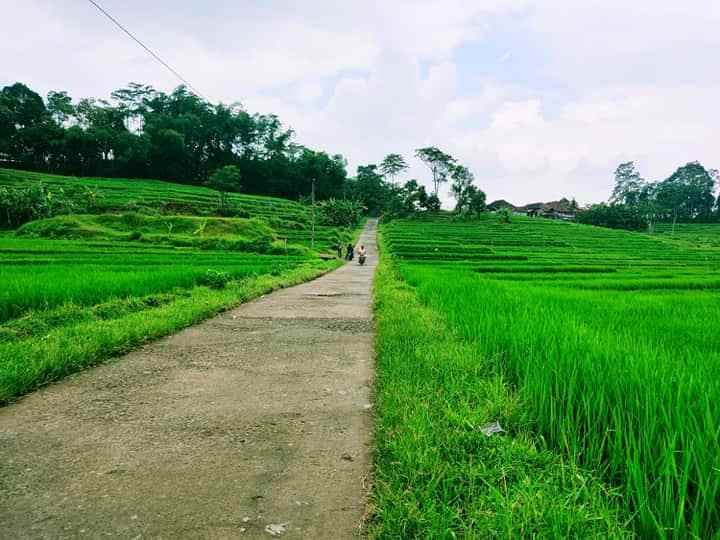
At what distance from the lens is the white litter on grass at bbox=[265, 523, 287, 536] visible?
2.00m

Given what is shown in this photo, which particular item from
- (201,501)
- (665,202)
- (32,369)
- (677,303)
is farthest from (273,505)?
(665,202)

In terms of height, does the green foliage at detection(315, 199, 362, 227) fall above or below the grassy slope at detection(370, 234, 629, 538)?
above

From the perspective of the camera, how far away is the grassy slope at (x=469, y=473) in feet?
5.96

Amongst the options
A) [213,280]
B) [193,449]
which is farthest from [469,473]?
[213,280]

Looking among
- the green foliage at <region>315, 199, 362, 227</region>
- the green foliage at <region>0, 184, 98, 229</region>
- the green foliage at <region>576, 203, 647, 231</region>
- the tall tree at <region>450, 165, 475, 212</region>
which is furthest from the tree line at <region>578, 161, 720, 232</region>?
the green foliage at <region>0, 184, 98, 229</region>

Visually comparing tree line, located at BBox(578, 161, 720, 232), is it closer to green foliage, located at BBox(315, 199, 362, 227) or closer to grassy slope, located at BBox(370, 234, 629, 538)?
green foliage, located at BBox(315, 199, 362, 227)

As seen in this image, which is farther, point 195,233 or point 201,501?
point 195,233

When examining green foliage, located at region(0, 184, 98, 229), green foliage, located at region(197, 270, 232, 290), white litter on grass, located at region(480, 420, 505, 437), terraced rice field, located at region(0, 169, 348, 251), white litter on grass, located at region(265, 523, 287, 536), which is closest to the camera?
white litter on grass, located at region(265, 523, 287, 536)

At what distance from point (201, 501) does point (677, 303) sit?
38.1 feet

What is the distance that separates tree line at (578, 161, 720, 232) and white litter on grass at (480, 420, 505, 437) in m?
87.7

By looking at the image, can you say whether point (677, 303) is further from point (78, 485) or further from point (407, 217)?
point (407, 217)

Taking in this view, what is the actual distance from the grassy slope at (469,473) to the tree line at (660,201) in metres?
87.4

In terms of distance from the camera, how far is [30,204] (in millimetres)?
40125

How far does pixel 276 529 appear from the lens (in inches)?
79.8
